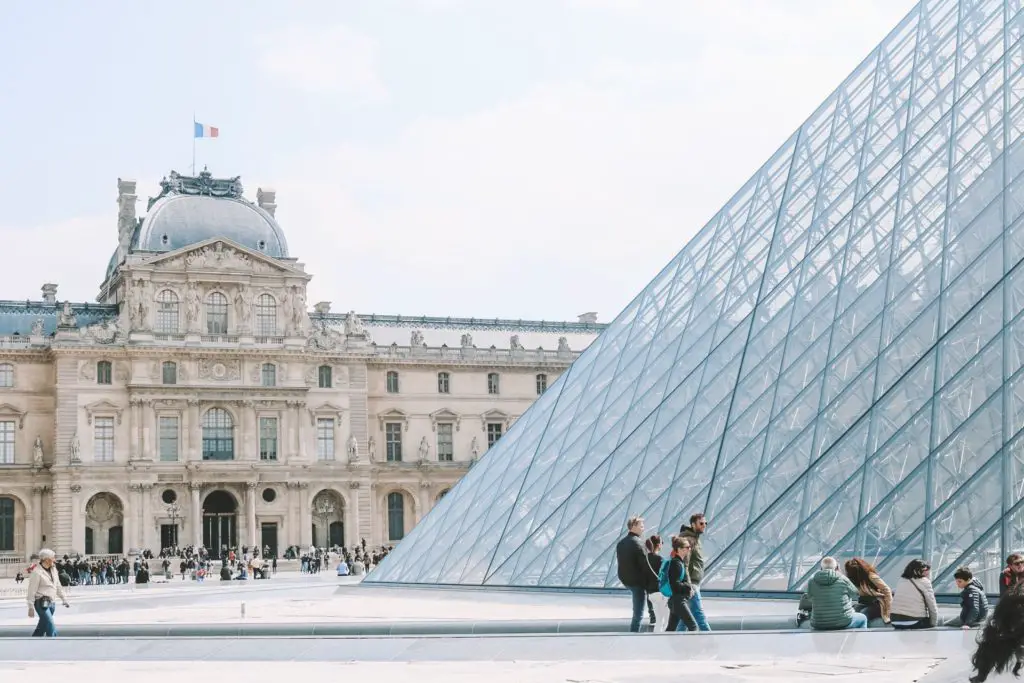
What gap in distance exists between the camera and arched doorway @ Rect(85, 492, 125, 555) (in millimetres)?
58062

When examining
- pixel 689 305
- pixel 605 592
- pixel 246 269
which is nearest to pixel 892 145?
pixel 689 305

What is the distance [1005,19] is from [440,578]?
1187 centimetres

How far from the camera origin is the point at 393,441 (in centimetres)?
6462

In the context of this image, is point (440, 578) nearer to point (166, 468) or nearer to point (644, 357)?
point (644, 357)

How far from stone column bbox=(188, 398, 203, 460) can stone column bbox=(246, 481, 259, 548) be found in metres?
2.31

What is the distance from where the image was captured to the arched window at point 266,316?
199 feet

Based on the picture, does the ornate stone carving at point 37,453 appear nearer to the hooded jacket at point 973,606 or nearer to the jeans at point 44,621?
the jeans at point 44,621

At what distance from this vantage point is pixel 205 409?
59.8m

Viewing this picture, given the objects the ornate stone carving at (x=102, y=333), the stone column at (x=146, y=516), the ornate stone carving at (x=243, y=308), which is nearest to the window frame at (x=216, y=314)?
the ornate stone carving at (x=243, y=308)

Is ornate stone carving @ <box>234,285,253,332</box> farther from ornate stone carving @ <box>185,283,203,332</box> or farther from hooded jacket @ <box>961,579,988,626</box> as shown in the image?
hooded jacket @ <box>961,579,988,626</box>

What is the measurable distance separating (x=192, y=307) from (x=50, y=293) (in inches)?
325

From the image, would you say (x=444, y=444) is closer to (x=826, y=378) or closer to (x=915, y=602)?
(x=826, y=378)

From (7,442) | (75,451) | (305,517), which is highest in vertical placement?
(7,442)

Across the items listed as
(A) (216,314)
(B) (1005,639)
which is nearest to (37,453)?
(A) (216,314)
